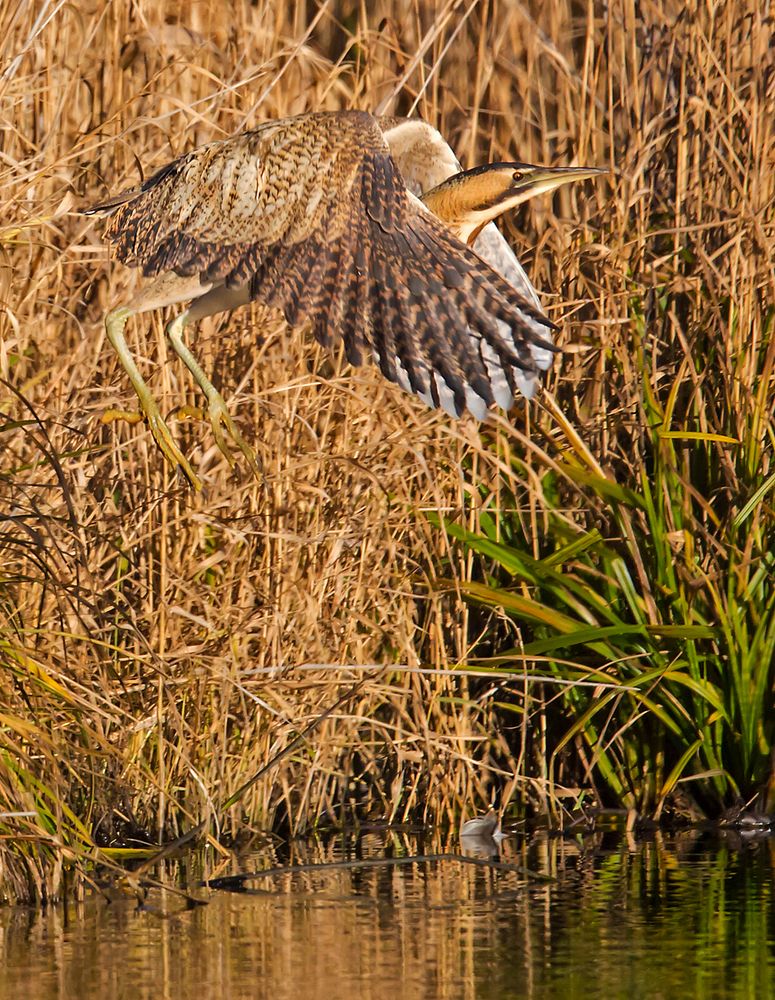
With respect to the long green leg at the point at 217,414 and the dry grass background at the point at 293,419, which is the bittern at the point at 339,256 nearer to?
the long green leg at the point at 217,414

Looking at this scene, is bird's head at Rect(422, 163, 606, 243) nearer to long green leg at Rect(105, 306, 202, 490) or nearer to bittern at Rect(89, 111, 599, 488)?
bittern at Rect(89, 111, 599, 488)

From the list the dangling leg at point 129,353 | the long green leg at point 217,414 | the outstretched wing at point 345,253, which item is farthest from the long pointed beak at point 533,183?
the long green leg at point 217,414

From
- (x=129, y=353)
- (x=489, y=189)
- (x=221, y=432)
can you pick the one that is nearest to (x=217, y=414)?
(x=221, y=432)

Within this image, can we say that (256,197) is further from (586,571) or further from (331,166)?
(586,571)

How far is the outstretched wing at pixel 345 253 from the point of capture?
14.2ft

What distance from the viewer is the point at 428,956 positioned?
12.1ft

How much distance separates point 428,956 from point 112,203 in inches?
91.2

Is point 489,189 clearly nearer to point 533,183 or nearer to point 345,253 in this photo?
point 533,183

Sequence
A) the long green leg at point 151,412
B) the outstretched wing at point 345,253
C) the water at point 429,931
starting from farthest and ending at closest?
the long green leg at point 151,412
the outstretched wing at point 345,253
the water at point 429,931

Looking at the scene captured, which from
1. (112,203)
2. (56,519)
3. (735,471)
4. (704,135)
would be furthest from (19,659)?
(704,135)

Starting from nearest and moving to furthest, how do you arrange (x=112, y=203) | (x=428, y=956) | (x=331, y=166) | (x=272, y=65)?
(x=428, y=956) → (x=331, y=166) → (x=112, y=203) → (x=272, y=65)

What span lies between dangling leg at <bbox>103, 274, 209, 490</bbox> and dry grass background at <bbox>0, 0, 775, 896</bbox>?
0.63ft

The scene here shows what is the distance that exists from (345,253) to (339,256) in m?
0.02

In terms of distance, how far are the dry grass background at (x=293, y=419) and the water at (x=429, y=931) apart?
38 cm
